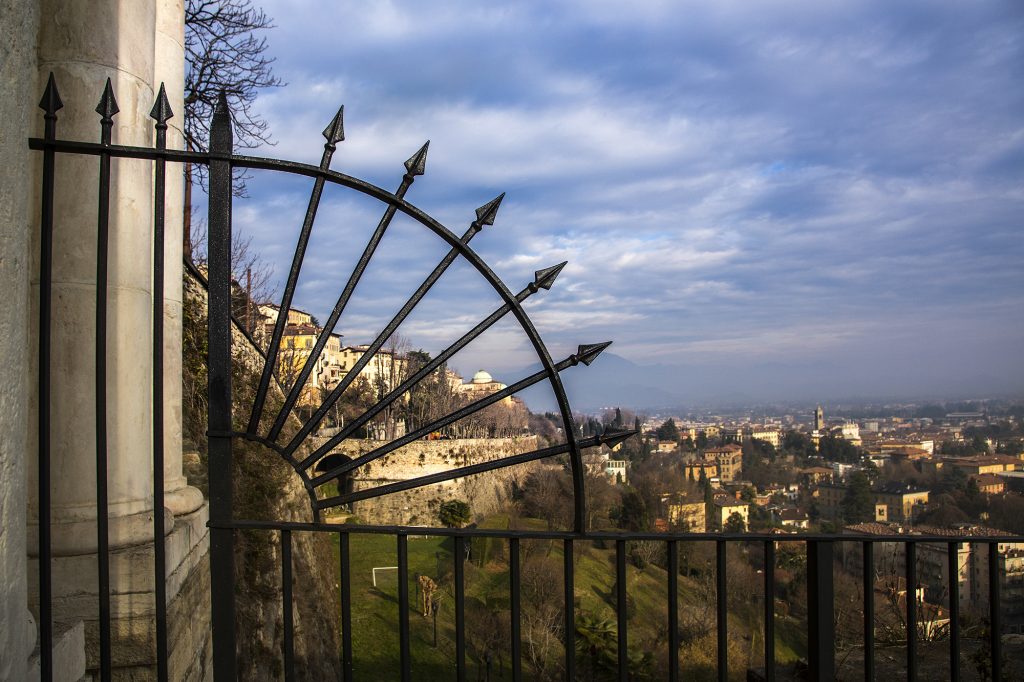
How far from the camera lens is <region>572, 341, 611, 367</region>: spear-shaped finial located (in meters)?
2.15

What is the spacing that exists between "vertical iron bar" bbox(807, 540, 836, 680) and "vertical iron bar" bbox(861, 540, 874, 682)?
0.11 m

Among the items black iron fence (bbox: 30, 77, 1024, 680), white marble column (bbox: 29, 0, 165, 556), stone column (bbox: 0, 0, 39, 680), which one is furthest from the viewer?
white marble column (bbox: 29, 0, 165, 556)

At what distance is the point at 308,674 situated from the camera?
7617 mm

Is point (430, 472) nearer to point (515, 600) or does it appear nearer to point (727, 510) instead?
point (727, 510)

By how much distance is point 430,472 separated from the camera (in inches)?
1188

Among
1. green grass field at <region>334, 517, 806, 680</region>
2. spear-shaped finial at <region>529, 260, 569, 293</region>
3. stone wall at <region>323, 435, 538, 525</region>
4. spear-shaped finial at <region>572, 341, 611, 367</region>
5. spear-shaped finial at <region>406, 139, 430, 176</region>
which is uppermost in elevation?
spear-shaped finial at <region>406, 139, 430, 176</region>

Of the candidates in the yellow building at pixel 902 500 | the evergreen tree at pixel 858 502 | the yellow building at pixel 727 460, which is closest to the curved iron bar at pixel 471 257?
the yellow building at pixel 902 500

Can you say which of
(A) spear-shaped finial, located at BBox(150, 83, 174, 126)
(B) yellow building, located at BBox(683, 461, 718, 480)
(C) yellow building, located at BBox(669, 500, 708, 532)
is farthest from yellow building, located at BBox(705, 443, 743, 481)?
(A) spear-shaped finial, located at BBox(150, 83, 174, 126)

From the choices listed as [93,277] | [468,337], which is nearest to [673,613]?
[468,337]

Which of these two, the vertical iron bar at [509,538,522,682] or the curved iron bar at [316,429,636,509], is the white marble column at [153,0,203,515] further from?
the vertical iron bar at [509,538,522,682]

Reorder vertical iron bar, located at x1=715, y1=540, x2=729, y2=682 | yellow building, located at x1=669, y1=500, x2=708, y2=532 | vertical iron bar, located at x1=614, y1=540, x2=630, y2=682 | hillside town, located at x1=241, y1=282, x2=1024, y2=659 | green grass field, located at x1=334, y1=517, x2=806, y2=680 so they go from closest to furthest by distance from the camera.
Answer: vertical iron bar, located at x1=614, y1=540, x2=630, y2=682 → vertical iron bar, located at x1=715, y1=540, x2=729, y2=682 → hillside town, located at x1=241, y1=282, x2=1024, y2=659 → green grass field, located at x1=334, y1=517, x2=806, y2=680 → yellow building, located at x1=669, y1=500, x2=708, y2=532

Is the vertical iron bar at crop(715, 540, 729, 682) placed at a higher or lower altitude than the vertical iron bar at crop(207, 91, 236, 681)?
lower

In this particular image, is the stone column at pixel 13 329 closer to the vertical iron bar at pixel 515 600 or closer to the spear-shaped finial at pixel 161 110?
the spear-shaped finial at pixel 161 110

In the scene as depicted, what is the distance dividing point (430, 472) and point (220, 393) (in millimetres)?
28924
